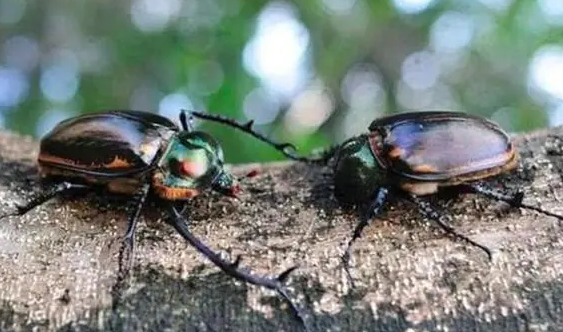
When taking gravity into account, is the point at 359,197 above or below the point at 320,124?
below

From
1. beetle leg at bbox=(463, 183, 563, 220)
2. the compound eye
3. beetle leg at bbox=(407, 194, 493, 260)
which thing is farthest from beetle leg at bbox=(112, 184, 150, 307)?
beetle leg at bbox=(463, 183, 563, 220)

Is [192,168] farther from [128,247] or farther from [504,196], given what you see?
[504,196]

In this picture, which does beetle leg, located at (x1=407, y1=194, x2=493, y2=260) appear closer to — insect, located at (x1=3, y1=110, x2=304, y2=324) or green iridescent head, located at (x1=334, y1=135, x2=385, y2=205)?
green iridescent head, located at (x1=334, y1=135, x2=385, y2=205)

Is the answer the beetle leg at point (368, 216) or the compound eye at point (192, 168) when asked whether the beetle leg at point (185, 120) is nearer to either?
the compound eye at point (192, 168)

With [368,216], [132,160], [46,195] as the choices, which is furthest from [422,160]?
[46,195]

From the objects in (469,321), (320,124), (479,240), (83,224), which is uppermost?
(320,124)

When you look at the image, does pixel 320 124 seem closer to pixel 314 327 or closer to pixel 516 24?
pixel 516 24

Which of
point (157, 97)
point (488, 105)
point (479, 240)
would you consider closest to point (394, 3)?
point (488, 105)
